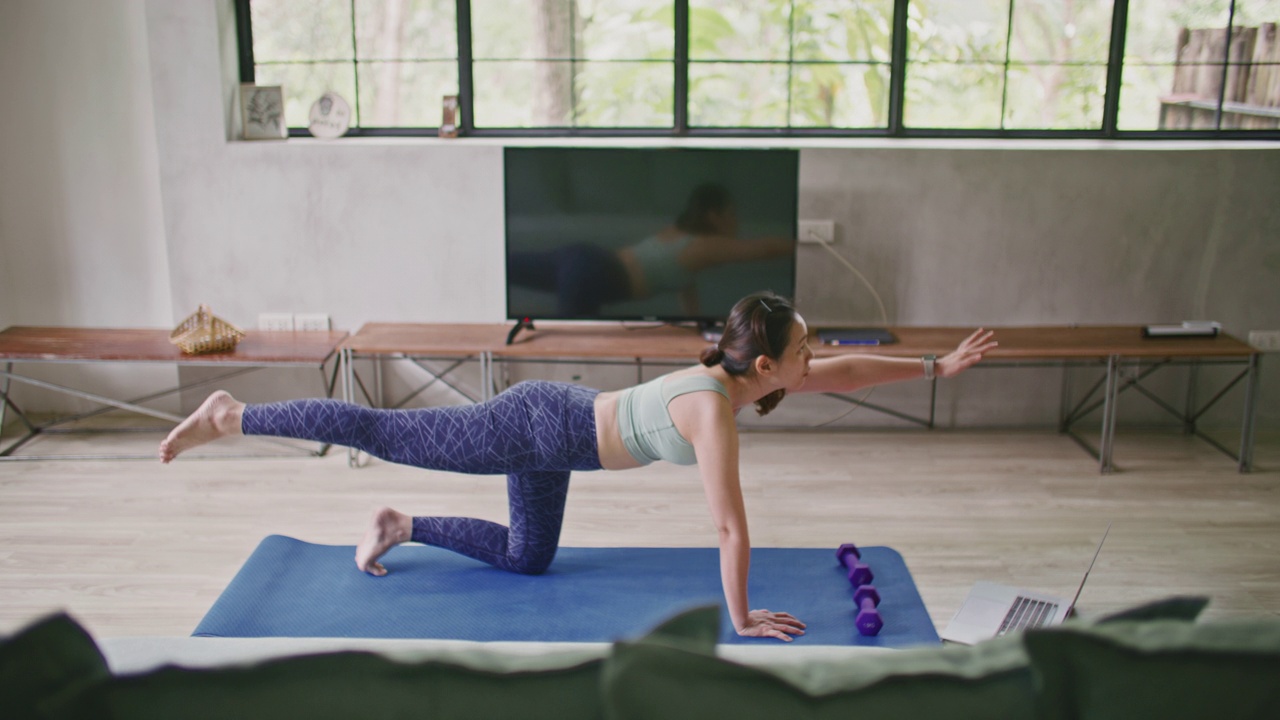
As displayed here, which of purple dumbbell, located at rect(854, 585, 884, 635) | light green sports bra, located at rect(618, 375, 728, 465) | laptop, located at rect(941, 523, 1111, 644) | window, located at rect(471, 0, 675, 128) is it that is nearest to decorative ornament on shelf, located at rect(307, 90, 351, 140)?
window, located at rect(471, 0, 675, 128)

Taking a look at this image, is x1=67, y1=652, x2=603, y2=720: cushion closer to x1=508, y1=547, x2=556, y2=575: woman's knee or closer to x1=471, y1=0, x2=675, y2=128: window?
x1=508, y1=547, x2=556, y2=575: woman's knee

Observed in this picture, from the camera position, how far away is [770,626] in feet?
8.27

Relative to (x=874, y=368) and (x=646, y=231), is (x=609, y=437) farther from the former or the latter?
(x=646, y=231)

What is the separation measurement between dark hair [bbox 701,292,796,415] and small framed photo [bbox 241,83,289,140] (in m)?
2.67

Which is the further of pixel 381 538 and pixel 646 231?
pixel 646 231

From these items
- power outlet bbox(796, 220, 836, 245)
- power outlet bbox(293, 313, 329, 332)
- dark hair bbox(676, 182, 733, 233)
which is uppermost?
dark hair bbox(676, 182, 733, 233)

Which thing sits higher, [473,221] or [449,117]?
[449,117]

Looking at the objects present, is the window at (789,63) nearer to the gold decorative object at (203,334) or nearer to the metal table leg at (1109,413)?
the metal table leg at (1109,413)

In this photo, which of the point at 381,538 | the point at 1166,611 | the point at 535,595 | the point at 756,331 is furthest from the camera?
the point at 381,538

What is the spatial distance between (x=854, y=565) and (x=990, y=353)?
1532 millimetres

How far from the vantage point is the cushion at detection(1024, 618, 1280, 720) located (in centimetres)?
106

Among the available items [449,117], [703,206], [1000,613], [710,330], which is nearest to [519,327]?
[710,330]

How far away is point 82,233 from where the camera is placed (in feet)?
14.5

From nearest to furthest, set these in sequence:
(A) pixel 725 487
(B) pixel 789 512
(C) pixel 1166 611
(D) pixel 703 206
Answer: (C) pixel 1166 611 < (A) pixel 725 487 < (B) pixel 789 512 < (D) pixel 703 206
